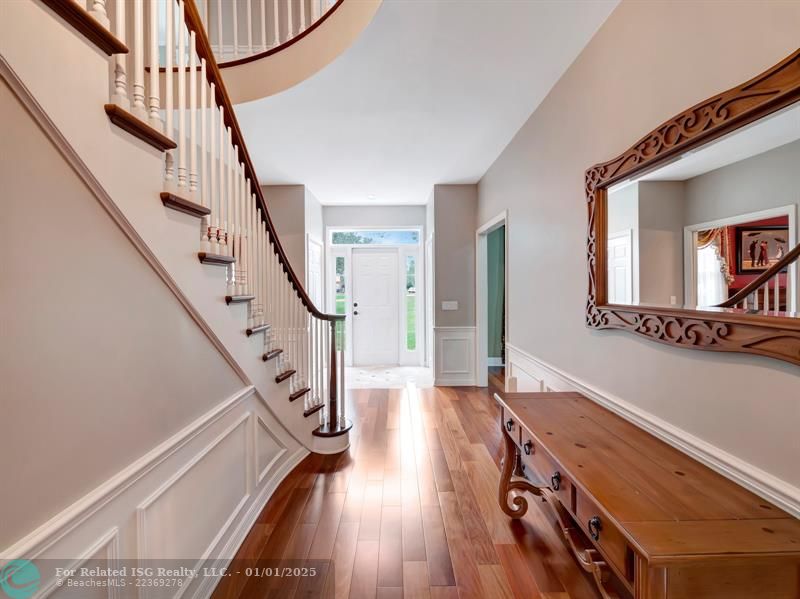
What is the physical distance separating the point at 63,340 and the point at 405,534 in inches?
66.8

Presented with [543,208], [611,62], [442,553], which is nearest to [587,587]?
[442,553]

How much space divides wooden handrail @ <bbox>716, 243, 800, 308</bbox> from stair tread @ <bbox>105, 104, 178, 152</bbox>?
1838 mm

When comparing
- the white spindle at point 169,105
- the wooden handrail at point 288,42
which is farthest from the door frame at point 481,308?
the white spindle at point 169,105

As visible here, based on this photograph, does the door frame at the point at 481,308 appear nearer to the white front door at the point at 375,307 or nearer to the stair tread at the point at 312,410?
the white front door at the point at 375,307

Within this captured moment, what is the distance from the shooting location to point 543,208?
2.46 metres

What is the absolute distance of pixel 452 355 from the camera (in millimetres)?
4484

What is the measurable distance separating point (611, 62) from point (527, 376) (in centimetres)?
210

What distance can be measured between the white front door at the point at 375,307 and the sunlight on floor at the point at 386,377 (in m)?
0.27

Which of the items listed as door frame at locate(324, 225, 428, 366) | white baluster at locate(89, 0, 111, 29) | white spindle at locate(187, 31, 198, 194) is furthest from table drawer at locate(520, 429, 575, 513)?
door frame at locate(324, 225, 428, 366)

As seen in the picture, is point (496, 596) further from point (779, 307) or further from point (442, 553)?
point (779, 307)

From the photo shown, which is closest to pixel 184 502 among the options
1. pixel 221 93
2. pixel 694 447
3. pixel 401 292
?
pixel 221 93

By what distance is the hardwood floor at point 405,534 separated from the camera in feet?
4.87

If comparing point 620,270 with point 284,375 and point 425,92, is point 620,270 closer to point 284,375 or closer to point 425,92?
point 425,92

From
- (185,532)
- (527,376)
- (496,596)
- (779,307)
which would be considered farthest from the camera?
(527,376)
